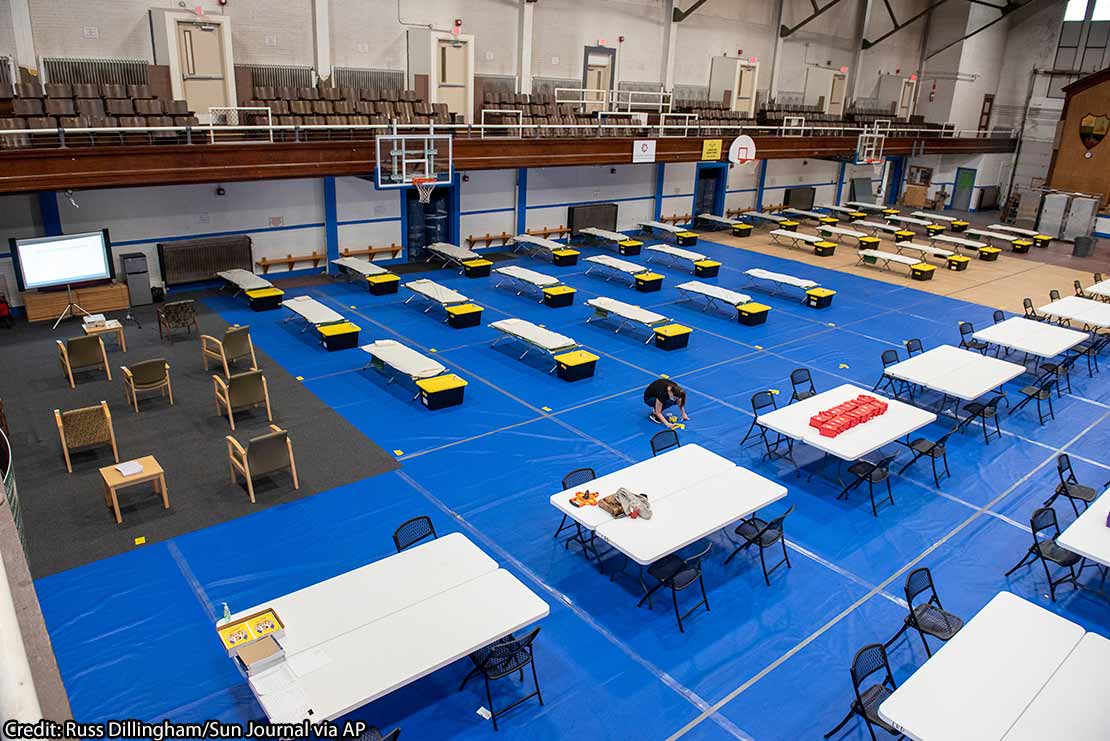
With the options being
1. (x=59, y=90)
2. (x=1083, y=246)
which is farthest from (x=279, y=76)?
(x=1083, y=246)

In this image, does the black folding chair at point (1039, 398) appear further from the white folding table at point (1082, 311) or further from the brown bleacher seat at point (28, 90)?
the brown bleacher seat at point (28, 90)

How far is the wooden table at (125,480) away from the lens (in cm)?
945

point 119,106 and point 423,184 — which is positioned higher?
point 119,106

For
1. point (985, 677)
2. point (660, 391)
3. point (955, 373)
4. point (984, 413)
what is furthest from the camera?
point (955, 373)

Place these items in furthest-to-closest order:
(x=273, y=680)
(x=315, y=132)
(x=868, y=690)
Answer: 1. (x=315, y=132)
2. (x=868, y=690)
3. (x=273, y=680)

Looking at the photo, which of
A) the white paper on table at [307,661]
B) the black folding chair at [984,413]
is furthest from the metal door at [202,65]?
the black folding chair at [984,413]

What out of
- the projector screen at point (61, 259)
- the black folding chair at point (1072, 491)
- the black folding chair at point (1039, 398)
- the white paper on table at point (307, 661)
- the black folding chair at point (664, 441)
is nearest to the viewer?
the white paper on table at point (307, 661)

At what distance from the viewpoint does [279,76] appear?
2062cm

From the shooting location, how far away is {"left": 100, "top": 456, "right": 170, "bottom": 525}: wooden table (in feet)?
31.0

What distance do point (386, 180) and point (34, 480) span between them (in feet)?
38.2

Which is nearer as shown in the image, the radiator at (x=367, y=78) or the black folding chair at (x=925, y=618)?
the black folding chair at (x=925, y=618)

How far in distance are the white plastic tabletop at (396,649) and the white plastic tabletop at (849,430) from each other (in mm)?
5227

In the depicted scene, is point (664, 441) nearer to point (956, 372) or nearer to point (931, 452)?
point (931, 452)

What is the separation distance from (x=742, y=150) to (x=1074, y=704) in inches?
897
